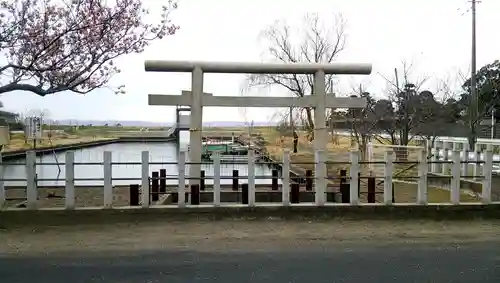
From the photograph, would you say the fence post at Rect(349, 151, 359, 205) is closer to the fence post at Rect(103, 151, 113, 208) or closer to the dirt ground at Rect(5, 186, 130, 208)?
the fence post at Rect(103, 151, 113, 208)

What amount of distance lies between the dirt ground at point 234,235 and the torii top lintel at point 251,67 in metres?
3.85

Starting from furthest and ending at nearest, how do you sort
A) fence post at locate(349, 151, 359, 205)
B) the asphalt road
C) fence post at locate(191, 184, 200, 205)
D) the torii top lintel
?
the torii top lintel → fence post at locate(191, 184, 200, 205) → fence post at locate(349, 151, 359, 205) → the asphalt road

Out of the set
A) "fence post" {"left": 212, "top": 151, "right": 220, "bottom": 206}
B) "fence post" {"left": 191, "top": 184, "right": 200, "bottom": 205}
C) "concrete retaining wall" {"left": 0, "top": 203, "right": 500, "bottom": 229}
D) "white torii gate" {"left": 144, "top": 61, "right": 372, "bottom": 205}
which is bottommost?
"concrete retaining wall" {"left": 0, "top": 203, "right": 500, "bottom": 229}

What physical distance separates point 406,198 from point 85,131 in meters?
74.2

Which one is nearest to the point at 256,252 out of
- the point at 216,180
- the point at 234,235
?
the point at 234,235

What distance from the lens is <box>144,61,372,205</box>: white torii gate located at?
36.1 ft

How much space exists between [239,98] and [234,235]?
4006 mm

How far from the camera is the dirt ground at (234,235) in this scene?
7.49 m

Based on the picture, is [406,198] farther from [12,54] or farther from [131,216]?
[12,54]

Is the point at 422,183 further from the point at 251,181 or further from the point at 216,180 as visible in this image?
the point at 216,180

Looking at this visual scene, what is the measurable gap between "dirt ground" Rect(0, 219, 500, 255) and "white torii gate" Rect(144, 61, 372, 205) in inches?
99.2

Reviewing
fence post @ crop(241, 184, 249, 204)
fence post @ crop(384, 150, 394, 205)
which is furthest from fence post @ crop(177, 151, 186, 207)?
fence post @ crop(384, 150, 394, 205)

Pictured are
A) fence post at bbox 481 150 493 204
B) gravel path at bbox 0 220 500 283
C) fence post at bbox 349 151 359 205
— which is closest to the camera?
gravel path at bbox 0 220 500 283

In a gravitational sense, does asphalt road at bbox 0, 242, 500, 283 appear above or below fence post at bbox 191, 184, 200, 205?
below
